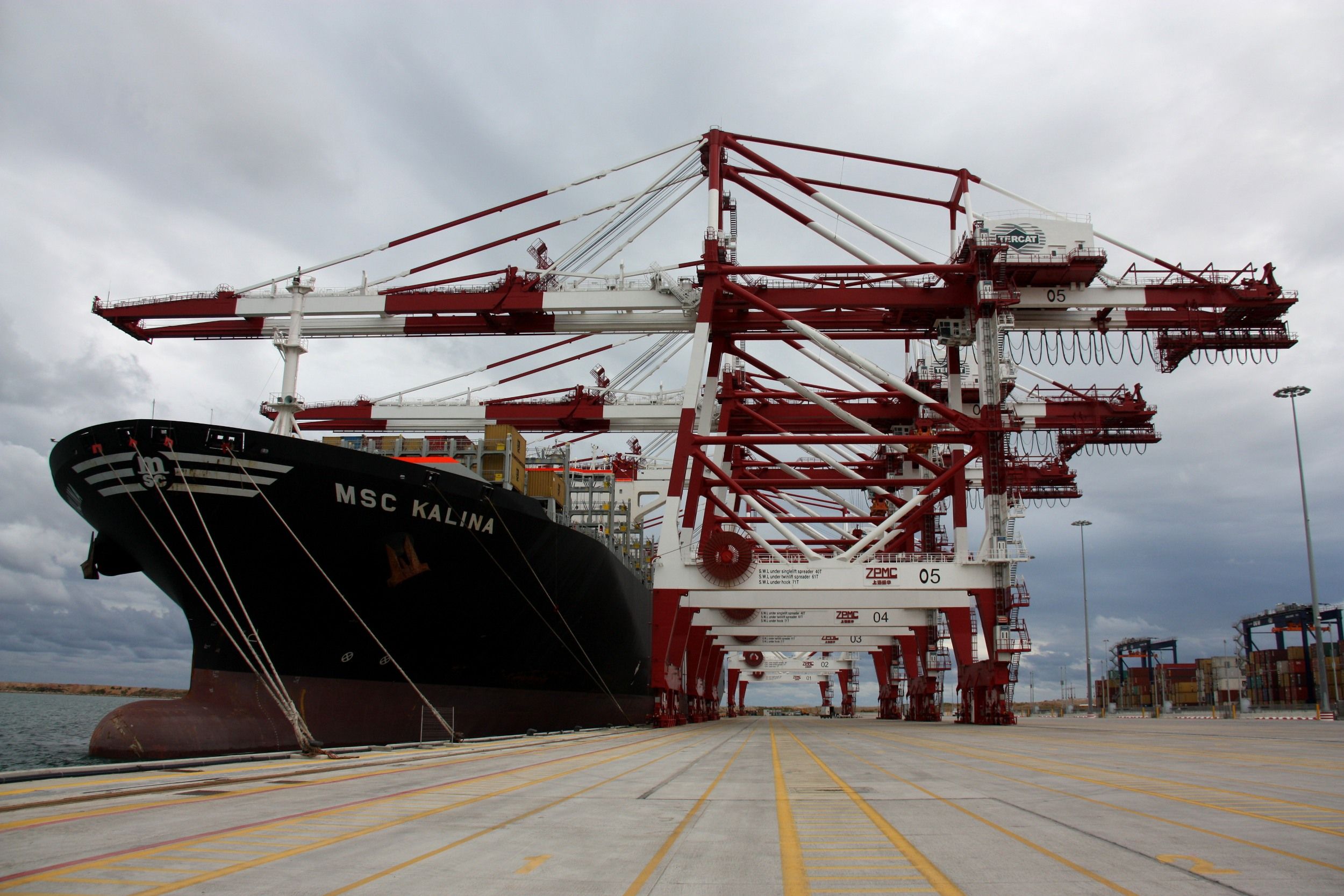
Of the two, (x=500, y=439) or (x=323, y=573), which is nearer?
(x=323, y=573)

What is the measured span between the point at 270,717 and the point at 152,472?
14.6 ft

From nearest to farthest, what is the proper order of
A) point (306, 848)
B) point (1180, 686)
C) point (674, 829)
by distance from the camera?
point (306, 848) < point (674, 829) < point (1180, 686)

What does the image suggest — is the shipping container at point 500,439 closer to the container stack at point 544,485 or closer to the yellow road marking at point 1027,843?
the container stack at point 544,485

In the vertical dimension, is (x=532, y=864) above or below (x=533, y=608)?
below

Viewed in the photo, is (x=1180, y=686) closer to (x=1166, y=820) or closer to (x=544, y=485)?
(x=544, y=485)

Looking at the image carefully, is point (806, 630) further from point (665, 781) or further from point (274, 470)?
point (665, 781)

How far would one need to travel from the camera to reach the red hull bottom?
44.0ft

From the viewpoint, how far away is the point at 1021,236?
24453 millimetres

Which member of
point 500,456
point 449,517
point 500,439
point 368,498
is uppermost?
point 500,439

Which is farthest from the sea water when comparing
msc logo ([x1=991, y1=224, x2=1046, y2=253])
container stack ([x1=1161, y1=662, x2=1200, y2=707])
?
container stack ([x1=1161, y1=662, x2=1200, y2=707])

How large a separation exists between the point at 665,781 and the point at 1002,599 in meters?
17.0

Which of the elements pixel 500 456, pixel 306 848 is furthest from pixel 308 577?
pixel 306 848

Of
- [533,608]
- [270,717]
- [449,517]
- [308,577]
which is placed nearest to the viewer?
[270,717]

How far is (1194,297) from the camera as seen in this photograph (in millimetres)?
24516
